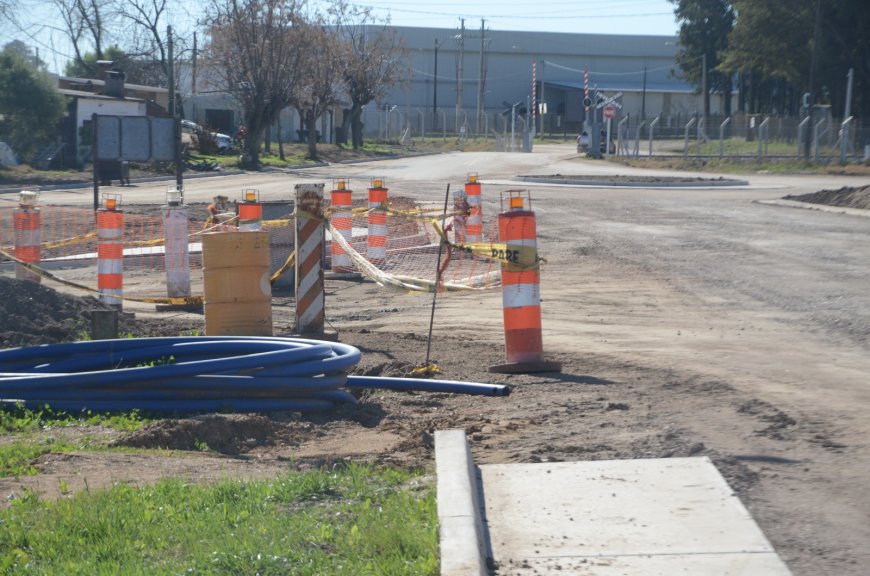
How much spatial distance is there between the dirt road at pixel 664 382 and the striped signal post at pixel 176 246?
119cm

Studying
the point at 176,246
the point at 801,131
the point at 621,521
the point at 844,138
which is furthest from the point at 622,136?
the point at 621,521

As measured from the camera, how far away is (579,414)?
7.00 meters

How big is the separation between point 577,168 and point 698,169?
5378 mm

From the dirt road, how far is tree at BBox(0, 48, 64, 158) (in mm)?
33722

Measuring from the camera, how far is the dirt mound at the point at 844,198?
25.0 meters

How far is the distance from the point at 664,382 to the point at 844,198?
2024 cm

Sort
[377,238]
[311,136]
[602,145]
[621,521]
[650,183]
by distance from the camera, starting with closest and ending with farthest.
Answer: [621,521]
[377,238]
[650,183]
[311,136]
[602,145]

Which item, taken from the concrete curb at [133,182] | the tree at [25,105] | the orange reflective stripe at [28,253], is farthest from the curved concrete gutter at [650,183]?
the orange reflective stripe at [28,253]

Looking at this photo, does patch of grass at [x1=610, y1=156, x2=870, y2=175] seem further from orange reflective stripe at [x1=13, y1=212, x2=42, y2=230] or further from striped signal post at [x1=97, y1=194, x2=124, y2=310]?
striped signal post at [x1=97, y1=194, x2=124, y2=310]

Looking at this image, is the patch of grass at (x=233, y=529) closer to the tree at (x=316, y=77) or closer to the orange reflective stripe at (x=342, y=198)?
the orange reflective stripe at (x=342, y=198)

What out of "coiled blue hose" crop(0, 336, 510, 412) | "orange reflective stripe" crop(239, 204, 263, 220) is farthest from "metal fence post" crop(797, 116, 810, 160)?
"coiled blue hose" crop(0, 336, 510, 412)

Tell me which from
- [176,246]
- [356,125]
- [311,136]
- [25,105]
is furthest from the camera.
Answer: [356,125]

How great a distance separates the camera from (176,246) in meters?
12.8

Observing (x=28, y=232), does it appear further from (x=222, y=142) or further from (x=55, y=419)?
(x=222, y=142)
